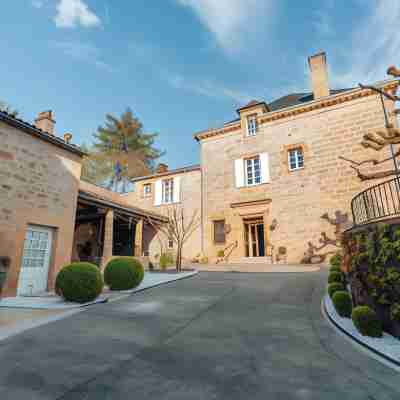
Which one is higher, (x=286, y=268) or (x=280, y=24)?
(x=280, y=24)

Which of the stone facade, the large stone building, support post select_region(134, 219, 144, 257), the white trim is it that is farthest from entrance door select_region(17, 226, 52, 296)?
the white trim

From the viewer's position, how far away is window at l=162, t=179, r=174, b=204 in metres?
16.7

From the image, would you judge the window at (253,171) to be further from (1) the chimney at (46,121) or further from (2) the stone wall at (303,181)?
(1) the chimney at (46,121)

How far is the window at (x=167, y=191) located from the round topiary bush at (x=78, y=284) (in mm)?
10747

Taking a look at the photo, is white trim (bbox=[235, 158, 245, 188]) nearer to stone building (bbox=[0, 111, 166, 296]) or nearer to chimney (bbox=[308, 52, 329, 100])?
chimney (bbox=[308, 52, 329, 100])

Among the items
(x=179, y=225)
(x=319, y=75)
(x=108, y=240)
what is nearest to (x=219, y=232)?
(x=179, y=225)

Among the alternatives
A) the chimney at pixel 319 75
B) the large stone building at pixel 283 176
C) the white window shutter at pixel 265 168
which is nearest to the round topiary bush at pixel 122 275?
the large stone building at pixel 283 176

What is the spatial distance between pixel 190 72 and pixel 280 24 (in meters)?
5.05

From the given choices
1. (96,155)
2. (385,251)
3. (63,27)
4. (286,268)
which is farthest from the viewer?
(96,155)

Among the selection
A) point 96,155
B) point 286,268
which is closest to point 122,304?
point 286,268

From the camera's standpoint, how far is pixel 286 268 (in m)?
10.3

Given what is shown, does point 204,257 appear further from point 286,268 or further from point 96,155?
point 96,155

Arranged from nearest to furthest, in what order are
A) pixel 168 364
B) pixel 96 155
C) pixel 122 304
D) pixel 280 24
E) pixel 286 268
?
pixel 168 364, pixel 122 304, pixel 280 24, pixel 286 268, pixel 96 155

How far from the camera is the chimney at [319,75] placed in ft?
44.0
